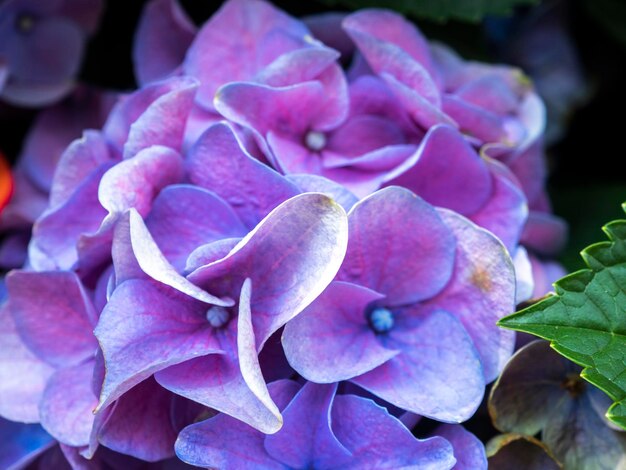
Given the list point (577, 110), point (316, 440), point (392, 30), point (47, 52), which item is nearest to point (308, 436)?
point (316, 440)

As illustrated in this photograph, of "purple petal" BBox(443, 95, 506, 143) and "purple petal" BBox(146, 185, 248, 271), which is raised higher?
"purple petal" BBox(443, 95, 506, 143)

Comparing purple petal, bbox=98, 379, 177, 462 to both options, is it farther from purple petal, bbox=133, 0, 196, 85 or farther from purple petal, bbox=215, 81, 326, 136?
purple petal, bbox=133, 0, 196, 85

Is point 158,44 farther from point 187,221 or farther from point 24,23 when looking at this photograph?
point 187,221

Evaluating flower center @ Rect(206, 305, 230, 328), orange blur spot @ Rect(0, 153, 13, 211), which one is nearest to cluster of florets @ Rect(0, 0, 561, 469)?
flower center @ Rect(206, 305, 230, 328)

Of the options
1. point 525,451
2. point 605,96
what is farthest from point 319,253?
point 605,96

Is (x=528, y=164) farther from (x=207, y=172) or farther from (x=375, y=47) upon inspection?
(x=207, y=172)
